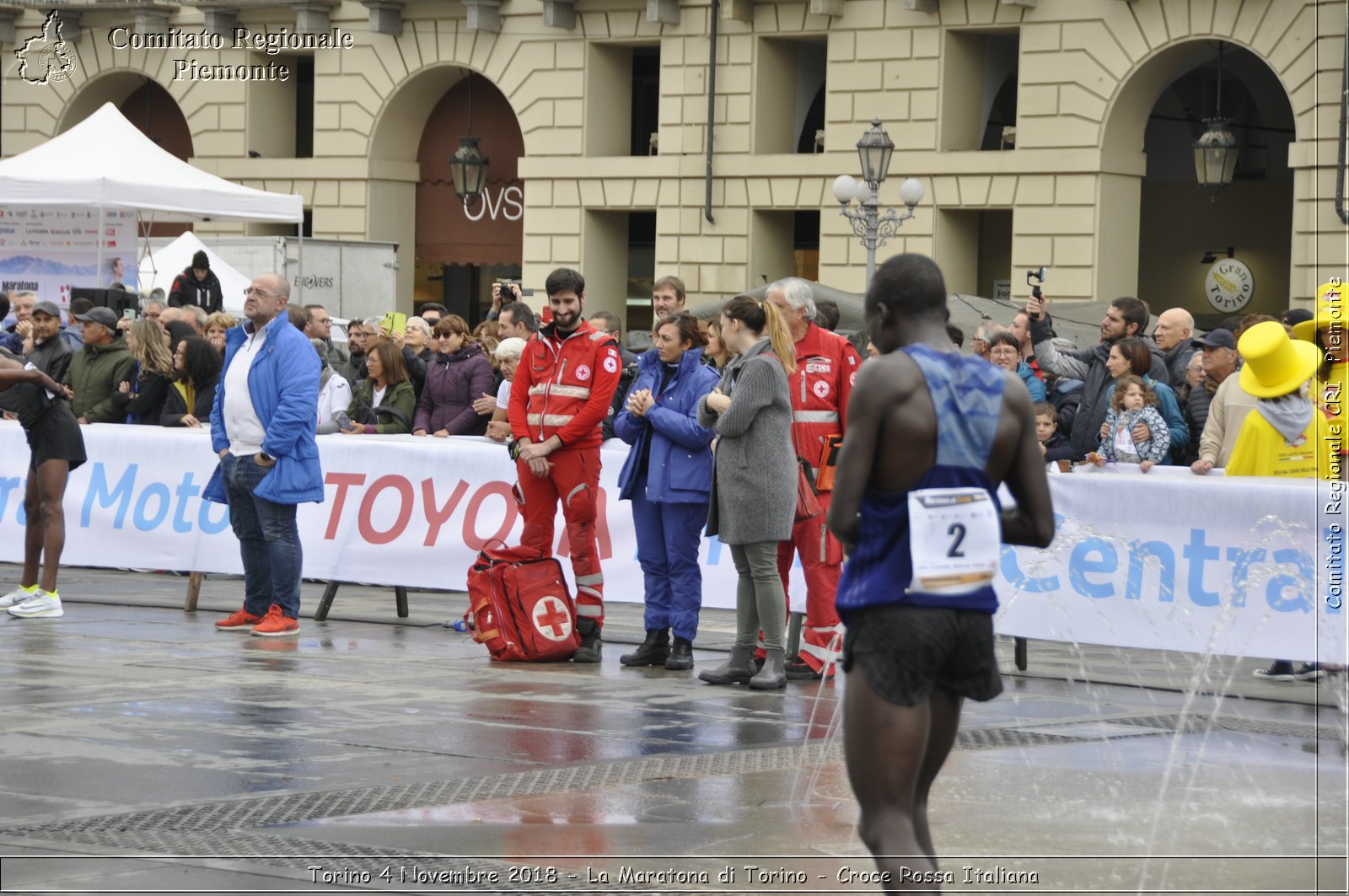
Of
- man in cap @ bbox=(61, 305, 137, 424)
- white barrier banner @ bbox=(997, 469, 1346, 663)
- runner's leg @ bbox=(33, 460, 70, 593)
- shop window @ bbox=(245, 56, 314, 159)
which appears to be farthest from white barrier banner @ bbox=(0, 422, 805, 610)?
shop window @ bbox=(245, 56, 314, 159)

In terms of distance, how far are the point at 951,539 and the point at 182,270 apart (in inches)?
919

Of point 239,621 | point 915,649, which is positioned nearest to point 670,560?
point 239,621

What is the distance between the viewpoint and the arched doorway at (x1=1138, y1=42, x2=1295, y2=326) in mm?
32594

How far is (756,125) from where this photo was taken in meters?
33.2

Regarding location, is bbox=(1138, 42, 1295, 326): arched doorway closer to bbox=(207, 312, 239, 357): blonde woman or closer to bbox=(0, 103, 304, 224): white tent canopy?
bbox=(0, 103, 304, 224): white tent canopy

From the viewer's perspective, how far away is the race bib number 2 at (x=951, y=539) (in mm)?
4941

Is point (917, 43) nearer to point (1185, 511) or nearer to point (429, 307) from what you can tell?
point (429, 307)

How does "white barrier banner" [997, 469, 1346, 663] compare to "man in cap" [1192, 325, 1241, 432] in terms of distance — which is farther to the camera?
"man in cap" [1192, 325, 1241, 432]

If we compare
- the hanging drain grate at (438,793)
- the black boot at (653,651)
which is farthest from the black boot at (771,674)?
the hanging drain grate at (438,793)

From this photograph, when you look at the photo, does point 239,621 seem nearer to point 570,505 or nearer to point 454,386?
point 570,505

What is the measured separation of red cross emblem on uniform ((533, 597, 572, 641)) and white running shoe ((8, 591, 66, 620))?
3.74 m

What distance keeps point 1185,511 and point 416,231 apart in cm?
2932

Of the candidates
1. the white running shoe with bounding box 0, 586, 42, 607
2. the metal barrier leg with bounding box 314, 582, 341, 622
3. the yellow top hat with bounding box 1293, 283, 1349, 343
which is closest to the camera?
→ the yellow top hat with bounding box 1293, 283, 1349, 343

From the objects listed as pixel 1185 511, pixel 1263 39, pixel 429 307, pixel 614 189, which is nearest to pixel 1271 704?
pixel 1185 511
